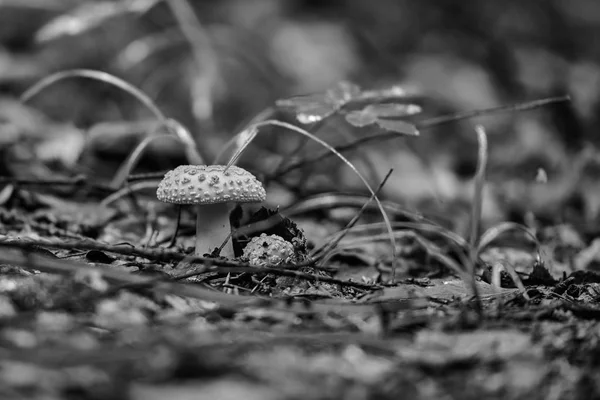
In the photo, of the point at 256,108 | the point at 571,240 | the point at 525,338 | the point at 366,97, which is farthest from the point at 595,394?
the point at 256,108

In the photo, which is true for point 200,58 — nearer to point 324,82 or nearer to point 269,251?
point 324,82

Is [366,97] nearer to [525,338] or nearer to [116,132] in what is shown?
[525,338]

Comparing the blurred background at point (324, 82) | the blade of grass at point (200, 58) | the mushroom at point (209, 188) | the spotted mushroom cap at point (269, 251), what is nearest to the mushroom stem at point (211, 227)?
the mushroom at point (209, 188)

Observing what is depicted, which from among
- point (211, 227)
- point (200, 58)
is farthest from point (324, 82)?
point (211, 227)

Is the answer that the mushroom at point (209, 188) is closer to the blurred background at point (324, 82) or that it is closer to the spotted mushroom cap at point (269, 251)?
the spotted mushroom cap at point (269, 251)

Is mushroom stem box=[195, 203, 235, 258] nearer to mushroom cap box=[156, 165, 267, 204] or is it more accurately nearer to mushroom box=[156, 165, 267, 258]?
mushroom box=[156, 165, 267, 258]

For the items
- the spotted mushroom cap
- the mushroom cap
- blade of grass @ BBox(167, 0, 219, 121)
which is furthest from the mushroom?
blade of grass @ BBox(167, 0, 219, 121)
